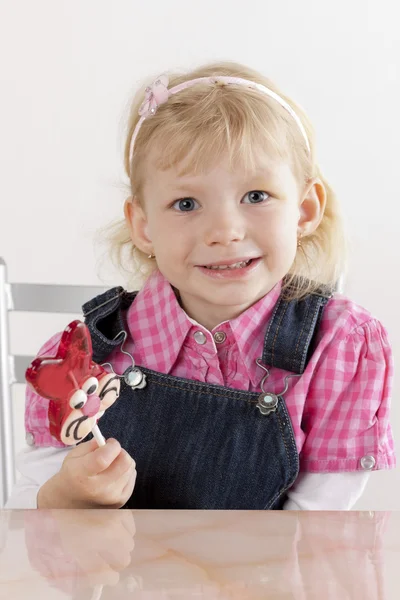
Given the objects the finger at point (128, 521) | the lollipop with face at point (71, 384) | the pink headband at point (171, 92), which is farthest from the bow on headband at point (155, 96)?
the finger at point (128, 521)

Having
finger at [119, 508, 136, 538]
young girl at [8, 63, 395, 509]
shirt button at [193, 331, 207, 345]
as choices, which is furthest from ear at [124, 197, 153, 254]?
finger at [119, 508, 136, 538]

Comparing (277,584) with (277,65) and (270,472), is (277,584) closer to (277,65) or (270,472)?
(270,472)

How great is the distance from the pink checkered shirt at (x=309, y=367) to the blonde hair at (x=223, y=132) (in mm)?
74

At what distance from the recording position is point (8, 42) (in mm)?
2012

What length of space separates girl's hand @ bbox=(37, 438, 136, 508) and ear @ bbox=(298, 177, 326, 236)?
356 mm

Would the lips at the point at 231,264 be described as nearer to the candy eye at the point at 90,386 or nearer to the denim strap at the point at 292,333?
the denim strap at the point at 292,333

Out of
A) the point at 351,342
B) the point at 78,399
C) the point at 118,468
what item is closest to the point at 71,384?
the point at 78,399

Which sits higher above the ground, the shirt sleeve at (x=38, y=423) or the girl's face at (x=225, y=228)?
the girl's face at (x=225, y=228)

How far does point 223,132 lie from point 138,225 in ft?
0.59

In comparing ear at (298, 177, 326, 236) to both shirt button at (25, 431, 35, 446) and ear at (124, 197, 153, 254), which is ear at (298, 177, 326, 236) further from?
shirt button at (25, 431, 35, 446)

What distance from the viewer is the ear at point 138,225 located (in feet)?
3.27

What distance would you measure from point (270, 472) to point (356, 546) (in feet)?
1.14

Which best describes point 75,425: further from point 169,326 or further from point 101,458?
point 169,326

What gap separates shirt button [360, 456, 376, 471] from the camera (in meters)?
0.86
